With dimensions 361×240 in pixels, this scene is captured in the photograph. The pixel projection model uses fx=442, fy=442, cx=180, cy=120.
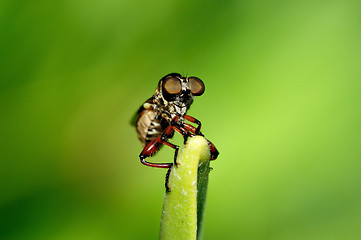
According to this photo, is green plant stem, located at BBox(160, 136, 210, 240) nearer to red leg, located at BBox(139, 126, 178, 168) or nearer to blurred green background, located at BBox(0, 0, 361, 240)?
red leg, located at BBox(139, 126, 178, 168)

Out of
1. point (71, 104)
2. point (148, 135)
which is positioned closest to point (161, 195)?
point (148, 135)

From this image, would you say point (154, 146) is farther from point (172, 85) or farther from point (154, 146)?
point (172, 85)

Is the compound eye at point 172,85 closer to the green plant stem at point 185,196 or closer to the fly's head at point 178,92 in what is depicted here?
the fly's head at point 178,92

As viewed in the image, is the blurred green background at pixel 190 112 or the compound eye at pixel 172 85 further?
the blurred green background at pixel 190 112

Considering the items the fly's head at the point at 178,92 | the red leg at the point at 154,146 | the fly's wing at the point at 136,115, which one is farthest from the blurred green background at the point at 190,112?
the fly's head at the point at 178,92

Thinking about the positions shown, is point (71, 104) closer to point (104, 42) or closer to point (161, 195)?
point (104, 42)

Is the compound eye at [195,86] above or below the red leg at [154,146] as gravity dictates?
above

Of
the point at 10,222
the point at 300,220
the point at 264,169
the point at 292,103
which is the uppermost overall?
the point at 292,103
